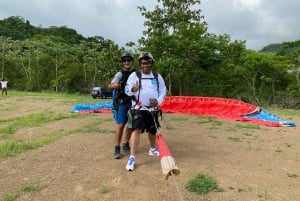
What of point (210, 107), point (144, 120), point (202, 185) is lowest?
point (202, 185)

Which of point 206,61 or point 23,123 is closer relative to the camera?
point 23,123

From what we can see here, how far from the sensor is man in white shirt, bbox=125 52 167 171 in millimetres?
4684

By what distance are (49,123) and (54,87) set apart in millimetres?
29184

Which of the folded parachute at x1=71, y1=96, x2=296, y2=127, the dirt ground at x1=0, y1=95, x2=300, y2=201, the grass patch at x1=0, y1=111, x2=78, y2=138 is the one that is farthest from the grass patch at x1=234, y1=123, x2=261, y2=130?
the grass patch at x1=0, y1=111, x2=78, y2=138

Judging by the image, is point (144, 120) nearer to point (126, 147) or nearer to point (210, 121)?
point (126, 147)

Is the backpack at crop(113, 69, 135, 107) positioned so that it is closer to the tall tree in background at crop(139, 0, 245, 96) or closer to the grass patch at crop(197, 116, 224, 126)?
the grass patch at crop(197, 116, 224, 126)

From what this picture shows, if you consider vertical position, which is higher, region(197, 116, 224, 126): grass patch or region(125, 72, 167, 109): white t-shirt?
region(125, 72, 167, 109): white t-shirt

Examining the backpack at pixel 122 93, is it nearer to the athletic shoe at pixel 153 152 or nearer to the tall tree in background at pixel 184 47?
the athletic shoe at pixel 153 152

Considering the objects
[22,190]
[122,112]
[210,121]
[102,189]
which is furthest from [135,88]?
[210,121]

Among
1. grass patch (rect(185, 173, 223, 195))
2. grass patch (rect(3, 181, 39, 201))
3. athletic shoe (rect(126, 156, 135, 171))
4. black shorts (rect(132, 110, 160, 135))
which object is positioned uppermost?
black shorts (rect(132, 110, 160, 135))

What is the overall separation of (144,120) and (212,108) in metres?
6.97

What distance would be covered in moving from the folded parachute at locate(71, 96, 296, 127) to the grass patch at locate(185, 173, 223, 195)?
19.9 feet

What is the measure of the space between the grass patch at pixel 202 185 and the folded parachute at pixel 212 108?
239 inches

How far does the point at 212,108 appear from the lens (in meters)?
11.5
